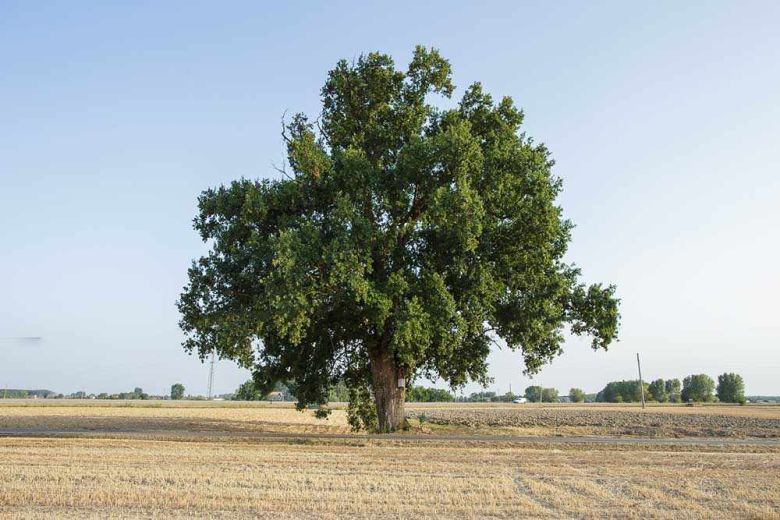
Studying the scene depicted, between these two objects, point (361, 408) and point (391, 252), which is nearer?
point (391, 252)

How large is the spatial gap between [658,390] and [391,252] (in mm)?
179234

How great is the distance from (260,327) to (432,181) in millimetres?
8297

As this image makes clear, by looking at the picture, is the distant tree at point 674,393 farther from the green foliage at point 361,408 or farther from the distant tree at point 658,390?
the green foliage at point 361,408

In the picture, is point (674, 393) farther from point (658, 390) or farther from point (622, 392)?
point (622, 392)

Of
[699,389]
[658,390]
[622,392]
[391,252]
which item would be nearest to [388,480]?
[391,252]

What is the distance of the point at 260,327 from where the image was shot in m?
23.8

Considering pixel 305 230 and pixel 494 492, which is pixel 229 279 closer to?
pixel 305 230

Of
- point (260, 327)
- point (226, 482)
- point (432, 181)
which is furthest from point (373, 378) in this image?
point (226, 482)

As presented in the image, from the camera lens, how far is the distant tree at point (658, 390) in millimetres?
176100

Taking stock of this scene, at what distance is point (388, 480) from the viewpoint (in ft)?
45.9

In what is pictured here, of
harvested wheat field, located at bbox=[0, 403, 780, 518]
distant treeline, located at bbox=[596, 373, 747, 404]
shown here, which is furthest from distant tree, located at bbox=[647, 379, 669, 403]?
harvested wheat field, located at bbox=[0, 403, 780, 518]

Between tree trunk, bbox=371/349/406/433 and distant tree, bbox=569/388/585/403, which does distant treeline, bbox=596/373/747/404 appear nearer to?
distant tree, bbox=569/388/585/403

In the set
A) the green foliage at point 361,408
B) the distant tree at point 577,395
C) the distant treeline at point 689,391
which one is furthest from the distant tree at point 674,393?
the green foliage at point 361,408

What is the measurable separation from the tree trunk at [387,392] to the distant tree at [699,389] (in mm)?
156565
